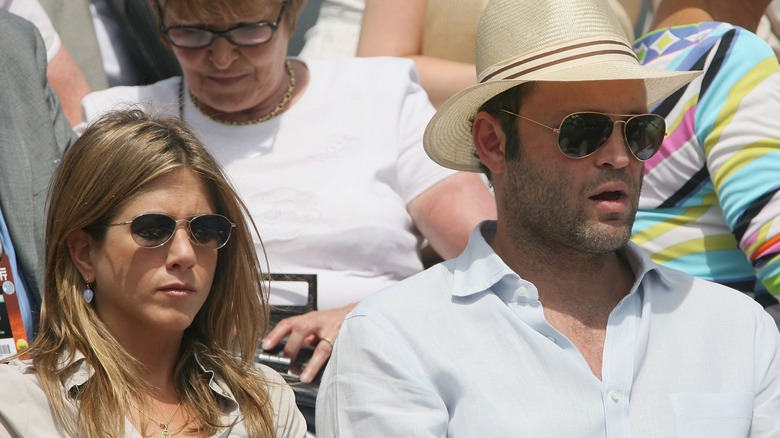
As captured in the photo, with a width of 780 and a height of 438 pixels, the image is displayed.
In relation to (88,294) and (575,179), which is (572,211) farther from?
(88,294)

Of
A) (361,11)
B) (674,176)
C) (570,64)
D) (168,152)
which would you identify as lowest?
(361,11)

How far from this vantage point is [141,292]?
8.93 feet

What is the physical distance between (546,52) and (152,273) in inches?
40.4

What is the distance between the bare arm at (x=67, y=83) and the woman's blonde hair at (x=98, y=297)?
121 centimetres

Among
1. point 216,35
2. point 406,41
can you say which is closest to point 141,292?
point 216,35

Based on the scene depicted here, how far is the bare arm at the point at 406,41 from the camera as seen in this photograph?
4.31 metres

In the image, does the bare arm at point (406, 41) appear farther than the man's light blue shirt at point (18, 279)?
Yes

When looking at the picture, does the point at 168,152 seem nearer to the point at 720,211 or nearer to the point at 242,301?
the point at 242,301

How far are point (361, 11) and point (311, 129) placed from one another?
123cm

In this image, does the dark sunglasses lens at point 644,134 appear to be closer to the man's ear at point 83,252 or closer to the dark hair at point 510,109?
the dark hair at point 510,109

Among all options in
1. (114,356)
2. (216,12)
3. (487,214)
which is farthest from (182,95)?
(114,356)

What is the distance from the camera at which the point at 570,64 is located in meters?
2.86

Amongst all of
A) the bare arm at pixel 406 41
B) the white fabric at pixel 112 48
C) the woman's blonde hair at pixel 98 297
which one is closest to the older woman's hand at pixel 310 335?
the woman's blonde hair at pixel 98 297

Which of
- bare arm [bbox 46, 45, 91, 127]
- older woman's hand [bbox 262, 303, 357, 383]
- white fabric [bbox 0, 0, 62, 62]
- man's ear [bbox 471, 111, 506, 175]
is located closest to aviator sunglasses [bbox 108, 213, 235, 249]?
older woman's hand [bbox 262, 303, 357, 383]
